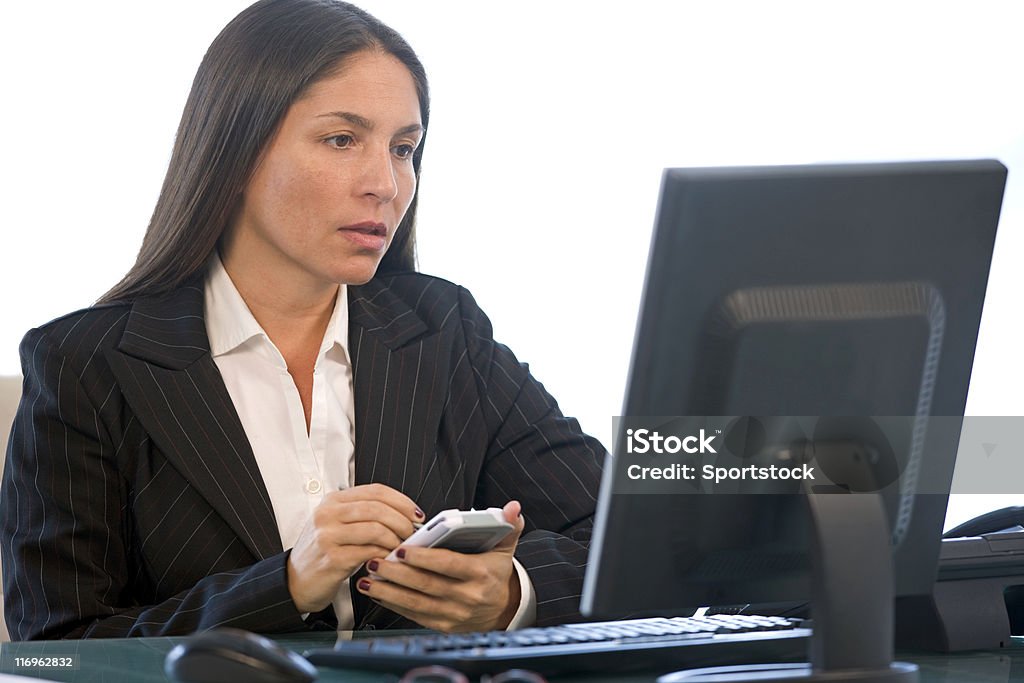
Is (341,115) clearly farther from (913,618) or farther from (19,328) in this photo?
(19,328)

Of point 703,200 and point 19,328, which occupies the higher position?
point 19,328

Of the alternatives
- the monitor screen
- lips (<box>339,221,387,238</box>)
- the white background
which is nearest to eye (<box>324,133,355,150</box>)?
lips (<box>339,221,387,238</box>)

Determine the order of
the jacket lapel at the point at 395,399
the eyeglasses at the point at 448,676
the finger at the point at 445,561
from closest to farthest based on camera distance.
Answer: the eyeglasses at the point at 448,676 → the finger at the point at 445,561 → the jacket lapel at the point at 395,399

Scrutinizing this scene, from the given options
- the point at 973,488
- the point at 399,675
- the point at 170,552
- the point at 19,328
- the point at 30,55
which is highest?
the point at 30,55

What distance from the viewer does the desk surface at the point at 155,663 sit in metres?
1.01

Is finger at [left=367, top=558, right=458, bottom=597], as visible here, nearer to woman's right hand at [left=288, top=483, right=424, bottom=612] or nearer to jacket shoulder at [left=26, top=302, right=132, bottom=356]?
woman's right hand at [left=288, top=483, right=424, bottom=612]

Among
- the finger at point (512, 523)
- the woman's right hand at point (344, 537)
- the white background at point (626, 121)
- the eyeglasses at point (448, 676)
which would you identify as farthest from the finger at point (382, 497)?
the white background at point (626, 121)

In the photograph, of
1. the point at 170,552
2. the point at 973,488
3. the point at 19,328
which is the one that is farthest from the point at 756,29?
the point at 170,552

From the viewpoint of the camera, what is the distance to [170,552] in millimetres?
1560

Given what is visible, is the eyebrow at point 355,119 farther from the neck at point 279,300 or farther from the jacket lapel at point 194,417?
the jacket lapel at point 194,417

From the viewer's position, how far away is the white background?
10.8 feet

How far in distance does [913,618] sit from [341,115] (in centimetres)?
104

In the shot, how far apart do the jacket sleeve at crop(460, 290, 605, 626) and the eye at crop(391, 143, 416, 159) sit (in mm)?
258

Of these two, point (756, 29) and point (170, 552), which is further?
point (756, 29)
